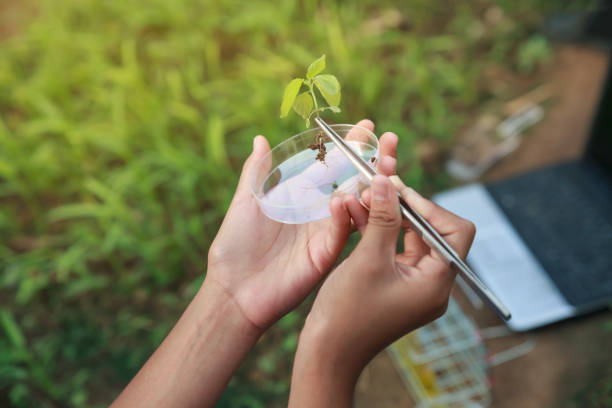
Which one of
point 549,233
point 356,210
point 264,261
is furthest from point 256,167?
point 549,233

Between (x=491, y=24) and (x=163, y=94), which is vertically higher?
(x=163, y=94)

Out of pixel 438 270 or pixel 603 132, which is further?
pixel 603 132

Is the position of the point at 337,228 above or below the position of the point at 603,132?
above

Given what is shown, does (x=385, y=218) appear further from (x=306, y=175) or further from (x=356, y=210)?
(x=306, y=175)

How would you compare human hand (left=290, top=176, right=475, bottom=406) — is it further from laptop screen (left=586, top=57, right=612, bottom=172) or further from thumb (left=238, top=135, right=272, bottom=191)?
laptop screen (left=586, top=57, right=612, bottom=172)

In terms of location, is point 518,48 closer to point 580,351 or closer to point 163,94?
point 580,351

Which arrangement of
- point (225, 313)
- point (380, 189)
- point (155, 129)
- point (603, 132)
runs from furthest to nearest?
1. point (155, 129)
2. point (603, 132)
3. point (225, 313)
4. point (380, 189)

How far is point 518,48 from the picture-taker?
3.44 meters

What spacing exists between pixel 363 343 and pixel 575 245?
1.61 m

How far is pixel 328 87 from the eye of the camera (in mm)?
1061

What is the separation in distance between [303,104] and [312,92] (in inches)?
1.5

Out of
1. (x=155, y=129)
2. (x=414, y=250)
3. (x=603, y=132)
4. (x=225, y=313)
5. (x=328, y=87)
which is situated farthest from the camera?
(x=155, y=129)

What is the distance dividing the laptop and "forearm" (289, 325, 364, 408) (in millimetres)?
1274

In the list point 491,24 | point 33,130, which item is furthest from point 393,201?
point 491,24
